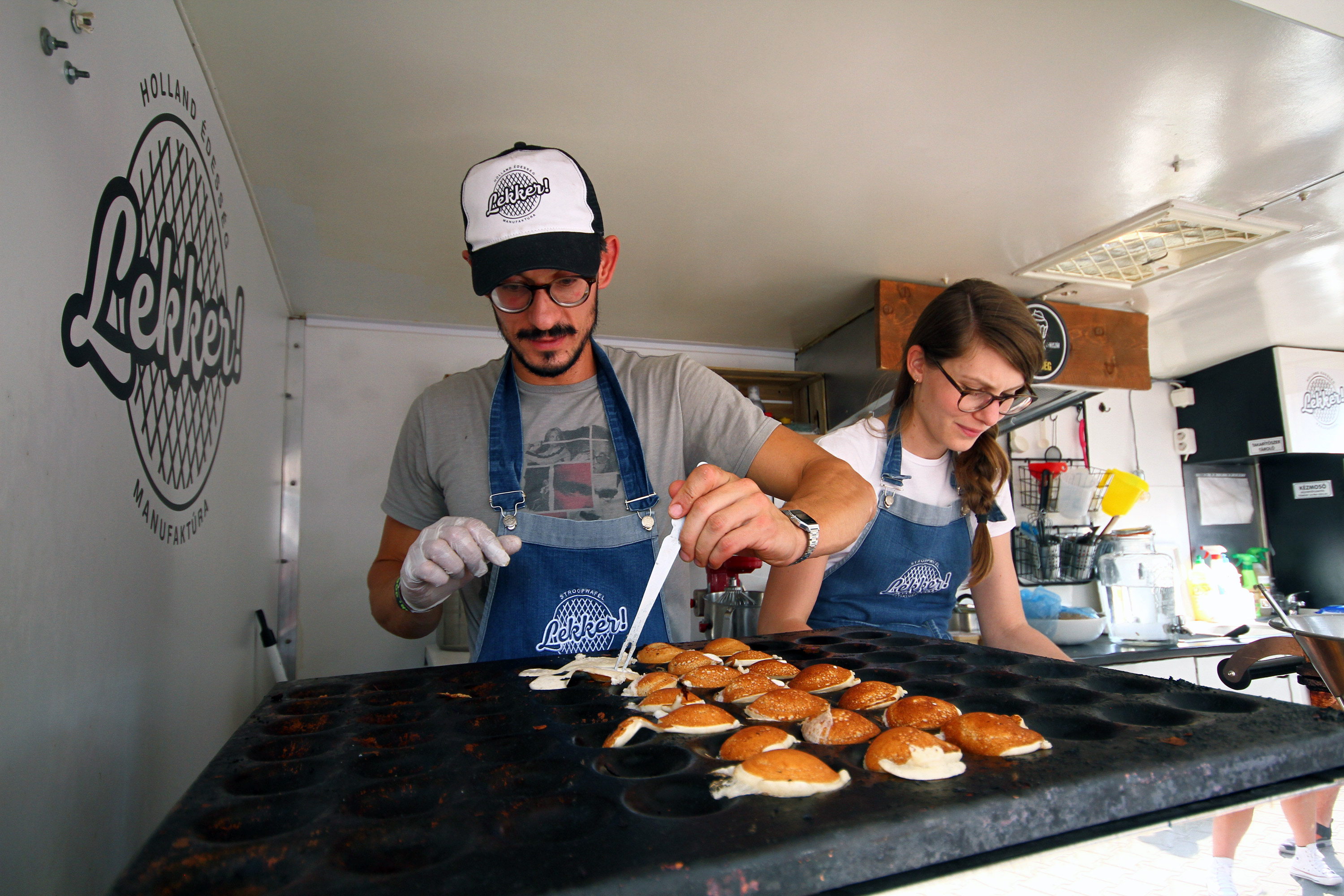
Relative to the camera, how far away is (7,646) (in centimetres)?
76

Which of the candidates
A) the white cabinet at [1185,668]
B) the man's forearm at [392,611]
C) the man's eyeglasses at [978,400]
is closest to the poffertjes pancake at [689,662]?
the man's forearm at [392,611]

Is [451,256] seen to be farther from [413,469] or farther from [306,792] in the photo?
[306,792]

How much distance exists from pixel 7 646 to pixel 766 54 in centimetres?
177

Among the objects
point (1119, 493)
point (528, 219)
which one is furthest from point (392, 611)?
point (1119, 493)

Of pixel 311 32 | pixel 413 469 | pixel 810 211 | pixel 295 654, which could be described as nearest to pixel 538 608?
pixel 413 469

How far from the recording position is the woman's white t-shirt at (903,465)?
1891 mm

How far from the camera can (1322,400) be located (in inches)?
167

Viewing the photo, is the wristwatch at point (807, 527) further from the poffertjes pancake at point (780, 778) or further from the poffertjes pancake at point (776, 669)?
the poffertjes pancake at point (780, 778)

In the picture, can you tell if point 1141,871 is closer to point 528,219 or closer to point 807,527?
point 807,527

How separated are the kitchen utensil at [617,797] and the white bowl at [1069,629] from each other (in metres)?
2.56

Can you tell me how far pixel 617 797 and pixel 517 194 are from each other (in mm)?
1139

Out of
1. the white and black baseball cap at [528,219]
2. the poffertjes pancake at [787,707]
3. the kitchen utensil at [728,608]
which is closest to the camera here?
the poffertjes pancake at [787,707]

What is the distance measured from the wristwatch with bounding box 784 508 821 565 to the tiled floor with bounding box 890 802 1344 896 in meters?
0.67

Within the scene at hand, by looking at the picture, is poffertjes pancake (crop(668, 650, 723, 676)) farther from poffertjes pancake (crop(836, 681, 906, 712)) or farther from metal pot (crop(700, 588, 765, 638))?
metal pot (crop(700, 588, 765, 638))
